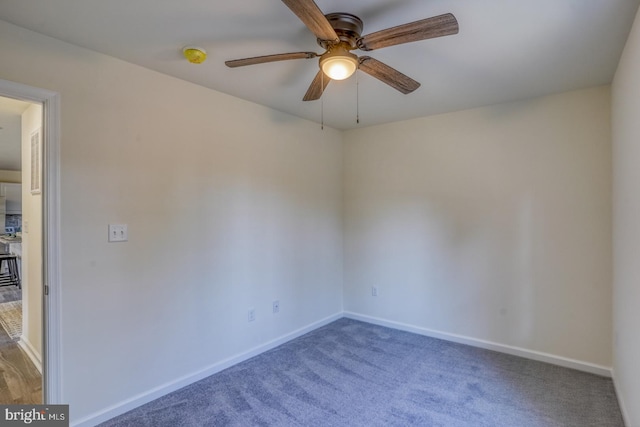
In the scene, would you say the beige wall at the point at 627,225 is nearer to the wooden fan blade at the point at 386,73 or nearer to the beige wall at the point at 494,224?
the beige wall at the point at 494,224

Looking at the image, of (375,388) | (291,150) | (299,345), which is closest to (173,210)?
(291,150)

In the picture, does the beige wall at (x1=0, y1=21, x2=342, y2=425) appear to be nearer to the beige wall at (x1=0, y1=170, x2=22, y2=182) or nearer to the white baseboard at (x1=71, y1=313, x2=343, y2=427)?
the white baseboard at (x1=71, y1=313, x2=343, y2=427)

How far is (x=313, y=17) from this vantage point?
138 cm

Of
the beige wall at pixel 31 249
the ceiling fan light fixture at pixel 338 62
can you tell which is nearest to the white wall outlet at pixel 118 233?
the beige wall at pixel 31 249

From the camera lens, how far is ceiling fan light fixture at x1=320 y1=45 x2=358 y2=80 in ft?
5.38

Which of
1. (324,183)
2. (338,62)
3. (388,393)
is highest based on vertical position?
(338,62)

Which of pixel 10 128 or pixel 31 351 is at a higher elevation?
pixel 10 128

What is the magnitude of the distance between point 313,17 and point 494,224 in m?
2.61

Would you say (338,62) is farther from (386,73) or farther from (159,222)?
(159,222)

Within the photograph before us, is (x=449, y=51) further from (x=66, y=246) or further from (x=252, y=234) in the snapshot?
(x=66, y=246)

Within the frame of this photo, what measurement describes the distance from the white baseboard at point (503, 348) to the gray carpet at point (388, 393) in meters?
0.07

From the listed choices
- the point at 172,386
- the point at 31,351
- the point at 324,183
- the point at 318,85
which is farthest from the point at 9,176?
the point at 318,85

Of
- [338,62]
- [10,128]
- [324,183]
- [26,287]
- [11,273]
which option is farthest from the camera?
[11,273]

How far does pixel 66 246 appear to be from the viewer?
1988mm
